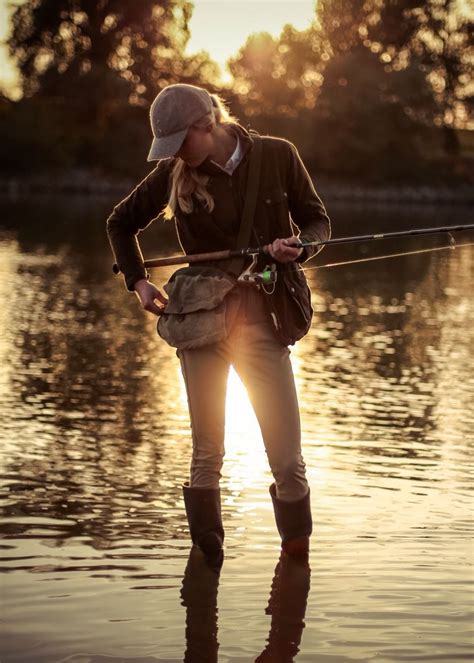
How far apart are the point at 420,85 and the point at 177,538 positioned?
65748 mm

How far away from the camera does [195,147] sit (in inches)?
186

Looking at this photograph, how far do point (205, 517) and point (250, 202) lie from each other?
3.93ft

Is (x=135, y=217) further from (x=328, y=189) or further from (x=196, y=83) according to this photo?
(x=196, y=83)

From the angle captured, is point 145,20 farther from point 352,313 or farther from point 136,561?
point 136,561

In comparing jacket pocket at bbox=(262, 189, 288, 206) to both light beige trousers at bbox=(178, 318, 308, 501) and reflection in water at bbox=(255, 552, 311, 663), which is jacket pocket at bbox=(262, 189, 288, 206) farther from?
reflection in water at bbox=(255, 552, 311, 663)

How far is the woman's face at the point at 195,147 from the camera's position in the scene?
472 centimetres

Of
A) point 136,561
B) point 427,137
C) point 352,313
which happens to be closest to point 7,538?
point 136,561

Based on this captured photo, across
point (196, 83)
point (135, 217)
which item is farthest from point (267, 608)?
point (196, 83)

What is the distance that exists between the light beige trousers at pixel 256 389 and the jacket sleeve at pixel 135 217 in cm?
44

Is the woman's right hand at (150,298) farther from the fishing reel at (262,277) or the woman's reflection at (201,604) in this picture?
the woman's reflection at (201,604)

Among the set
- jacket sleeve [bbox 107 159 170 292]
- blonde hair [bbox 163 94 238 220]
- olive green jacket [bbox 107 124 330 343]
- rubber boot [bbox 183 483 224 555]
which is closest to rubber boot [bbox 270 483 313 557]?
rubber boot [bbox 183 483 224 555]

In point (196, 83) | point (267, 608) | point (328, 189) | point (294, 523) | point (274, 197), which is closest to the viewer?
point (267, 608)

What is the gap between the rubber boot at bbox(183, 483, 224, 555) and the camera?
16.6ft

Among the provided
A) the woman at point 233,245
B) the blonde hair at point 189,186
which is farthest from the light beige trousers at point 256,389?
the blonde hair at point 189,186
